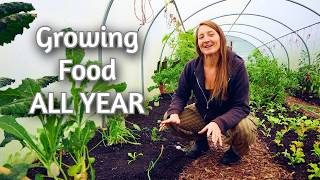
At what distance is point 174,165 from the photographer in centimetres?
305

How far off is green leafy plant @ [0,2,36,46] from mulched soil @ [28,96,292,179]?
110 centimetres

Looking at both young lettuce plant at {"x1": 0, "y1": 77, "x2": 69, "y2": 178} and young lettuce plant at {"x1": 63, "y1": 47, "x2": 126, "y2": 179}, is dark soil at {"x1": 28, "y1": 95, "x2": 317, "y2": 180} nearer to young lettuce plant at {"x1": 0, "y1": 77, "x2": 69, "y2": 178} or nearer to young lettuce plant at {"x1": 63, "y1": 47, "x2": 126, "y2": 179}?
young lettuce plant at {"x1": 63, "y1": 47, "x2": 126, "y2": 179}

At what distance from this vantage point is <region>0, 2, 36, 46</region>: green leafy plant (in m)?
1.99

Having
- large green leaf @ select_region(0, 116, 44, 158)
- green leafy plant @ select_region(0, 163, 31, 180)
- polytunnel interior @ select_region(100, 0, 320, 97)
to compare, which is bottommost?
green leafy plant @ select_region(0, 163, 31, 180)

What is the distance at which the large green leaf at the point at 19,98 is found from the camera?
80.0 inches

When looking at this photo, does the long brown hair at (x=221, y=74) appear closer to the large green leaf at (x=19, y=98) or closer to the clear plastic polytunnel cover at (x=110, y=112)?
the clear plastic polytunnel cover at (x=110, y=112)

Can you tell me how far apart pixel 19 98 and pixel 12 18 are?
490 millimetres

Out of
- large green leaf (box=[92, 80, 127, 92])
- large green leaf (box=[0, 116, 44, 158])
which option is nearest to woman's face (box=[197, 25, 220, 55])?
large green leaf (box=[92, 80, 127, 92])

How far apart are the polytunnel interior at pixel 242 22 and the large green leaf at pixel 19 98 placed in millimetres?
2299

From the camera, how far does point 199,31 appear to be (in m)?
2.94

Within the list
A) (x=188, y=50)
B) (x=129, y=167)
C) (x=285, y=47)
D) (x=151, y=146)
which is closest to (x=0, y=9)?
(x=129, y=167)

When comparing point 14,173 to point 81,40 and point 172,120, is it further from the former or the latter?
point 172,120

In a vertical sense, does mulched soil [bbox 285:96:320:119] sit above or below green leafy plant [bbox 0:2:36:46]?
below

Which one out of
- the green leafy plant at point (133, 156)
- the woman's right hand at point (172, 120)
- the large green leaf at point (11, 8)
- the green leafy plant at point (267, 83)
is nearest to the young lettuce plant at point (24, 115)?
the large green leaf at point (11, 8)
